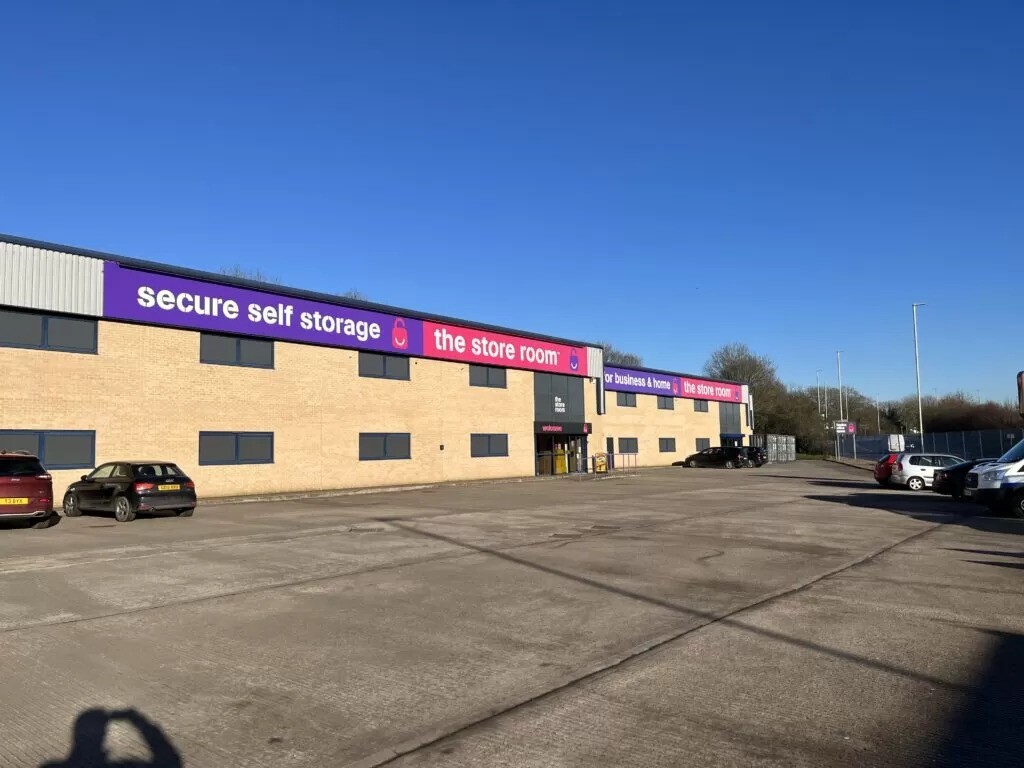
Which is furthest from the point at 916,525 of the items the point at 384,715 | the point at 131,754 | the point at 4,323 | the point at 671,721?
the point at 4,323

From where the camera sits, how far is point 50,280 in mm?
20844

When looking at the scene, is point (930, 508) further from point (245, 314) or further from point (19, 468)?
point (19, 468)

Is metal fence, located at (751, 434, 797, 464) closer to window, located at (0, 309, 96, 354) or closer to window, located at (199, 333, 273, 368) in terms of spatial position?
window, located at (199, 333, 273, 368)

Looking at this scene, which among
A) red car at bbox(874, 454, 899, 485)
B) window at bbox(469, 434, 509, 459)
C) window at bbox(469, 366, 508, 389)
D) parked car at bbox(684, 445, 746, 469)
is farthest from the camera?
parked car at bbox(684, 445, 746, 469)

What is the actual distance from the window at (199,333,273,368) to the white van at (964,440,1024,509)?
22.2 meters

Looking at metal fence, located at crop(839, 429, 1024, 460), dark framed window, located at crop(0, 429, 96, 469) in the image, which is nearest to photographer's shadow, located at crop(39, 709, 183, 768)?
A: dark framed window, located at crop(0, 429, 96, 469)

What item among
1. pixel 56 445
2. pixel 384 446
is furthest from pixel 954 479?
pixel 56 445

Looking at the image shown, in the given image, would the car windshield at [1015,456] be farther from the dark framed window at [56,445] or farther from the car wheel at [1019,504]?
the dark framed window at [56,445]

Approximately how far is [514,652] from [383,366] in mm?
25624

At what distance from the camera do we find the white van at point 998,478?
17.7 m

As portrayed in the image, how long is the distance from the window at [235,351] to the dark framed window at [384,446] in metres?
5.19

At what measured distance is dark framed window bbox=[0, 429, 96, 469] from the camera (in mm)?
20000

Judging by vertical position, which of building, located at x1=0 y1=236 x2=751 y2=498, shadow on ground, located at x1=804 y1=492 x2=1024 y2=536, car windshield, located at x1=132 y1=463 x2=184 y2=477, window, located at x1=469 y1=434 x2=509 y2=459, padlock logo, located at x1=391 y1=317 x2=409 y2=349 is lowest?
shadow on ground, located at x1=804 y1=492 x2=1024 y2=536

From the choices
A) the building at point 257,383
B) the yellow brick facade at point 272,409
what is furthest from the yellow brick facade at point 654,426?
the yellow brick facade at point 272,409
